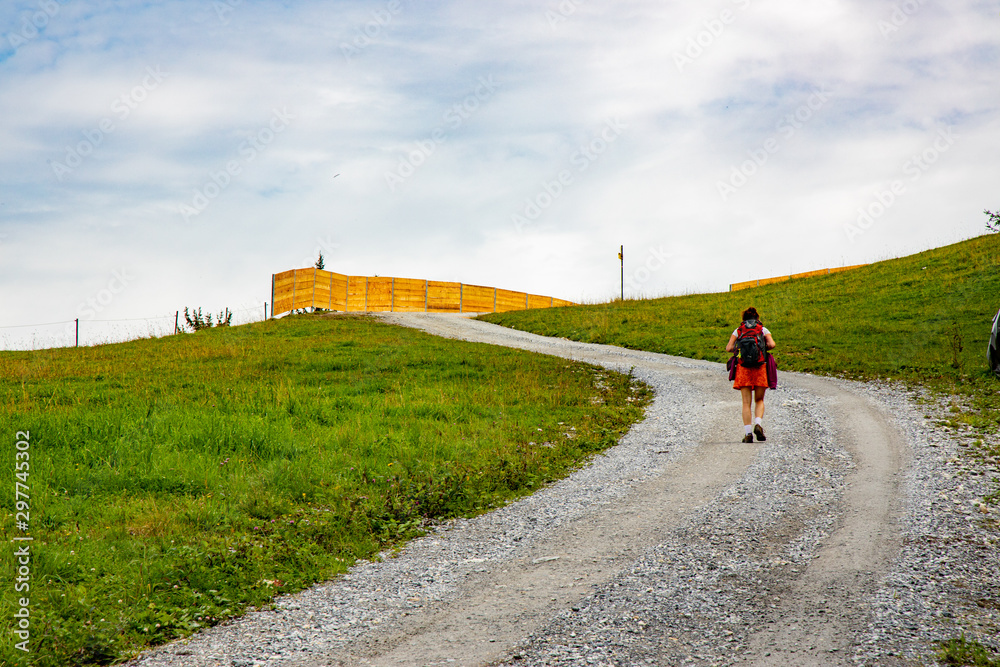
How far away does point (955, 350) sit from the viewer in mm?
18938

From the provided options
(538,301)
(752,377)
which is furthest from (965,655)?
(538,301)

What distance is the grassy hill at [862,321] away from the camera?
19141mm

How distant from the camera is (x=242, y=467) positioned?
1015 centimetres

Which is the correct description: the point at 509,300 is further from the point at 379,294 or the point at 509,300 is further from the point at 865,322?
the point at 865,322

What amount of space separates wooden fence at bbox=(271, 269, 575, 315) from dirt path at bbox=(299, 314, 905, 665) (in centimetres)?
3189

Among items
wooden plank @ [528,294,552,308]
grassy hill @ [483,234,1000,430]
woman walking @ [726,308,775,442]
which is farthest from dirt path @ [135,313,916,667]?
wooden plank @ [528,294,552,308]

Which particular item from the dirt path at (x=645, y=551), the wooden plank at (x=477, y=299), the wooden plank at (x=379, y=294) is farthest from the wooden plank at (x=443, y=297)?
the dirt path at (x=645, y=551)

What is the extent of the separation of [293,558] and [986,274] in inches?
1295

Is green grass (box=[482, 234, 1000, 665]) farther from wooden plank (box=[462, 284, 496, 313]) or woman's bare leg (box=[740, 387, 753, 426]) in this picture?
wooden plank (box=[462, 284, 496, 313])

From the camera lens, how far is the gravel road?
5238 mm

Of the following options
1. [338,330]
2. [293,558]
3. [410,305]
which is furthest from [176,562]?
[410,305]

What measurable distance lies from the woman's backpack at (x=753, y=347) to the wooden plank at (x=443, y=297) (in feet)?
112

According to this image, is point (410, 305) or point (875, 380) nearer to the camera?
point (875, 380)

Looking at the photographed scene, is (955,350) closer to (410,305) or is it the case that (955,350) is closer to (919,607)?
(919,607)
